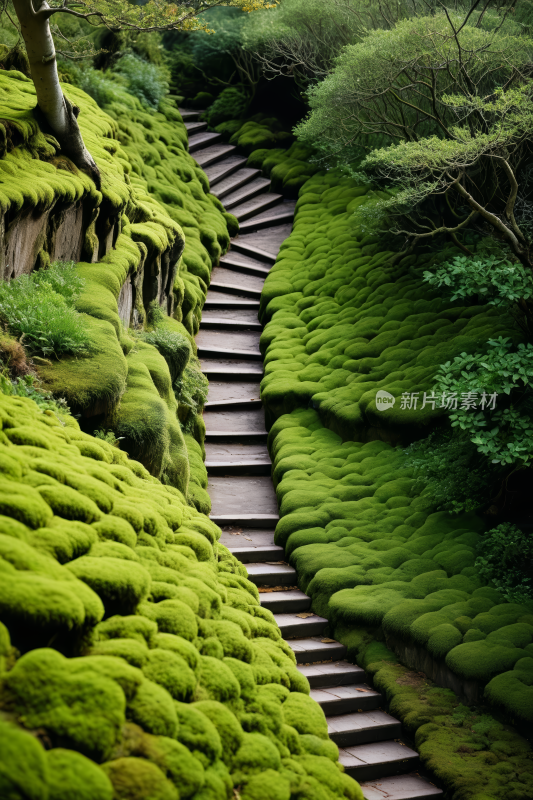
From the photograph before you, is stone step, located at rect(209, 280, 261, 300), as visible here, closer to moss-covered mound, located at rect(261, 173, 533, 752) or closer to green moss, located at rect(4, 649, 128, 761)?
moss-covered mound, located at rect(261, 173, 533, 752)

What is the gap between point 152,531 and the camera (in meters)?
3.36

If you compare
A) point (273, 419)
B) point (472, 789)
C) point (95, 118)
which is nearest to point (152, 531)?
point (472, 789)

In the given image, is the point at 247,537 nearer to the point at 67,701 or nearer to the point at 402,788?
the point at 402,788

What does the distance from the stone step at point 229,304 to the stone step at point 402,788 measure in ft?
27.1

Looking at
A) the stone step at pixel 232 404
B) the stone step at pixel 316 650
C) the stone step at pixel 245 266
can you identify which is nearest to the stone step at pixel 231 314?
the stone step at pixel 245 266

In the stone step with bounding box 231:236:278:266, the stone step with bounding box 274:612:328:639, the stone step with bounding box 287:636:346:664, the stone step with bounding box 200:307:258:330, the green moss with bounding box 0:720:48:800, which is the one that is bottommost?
the stone step with bounding box 287:636:346:664

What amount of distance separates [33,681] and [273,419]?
7502mm

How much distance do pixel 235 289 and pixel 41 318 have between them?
306 inches

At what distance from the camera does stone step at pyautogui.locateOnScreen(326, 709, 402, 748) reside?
5234 millimetres

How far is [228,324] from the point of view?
11.2 meters

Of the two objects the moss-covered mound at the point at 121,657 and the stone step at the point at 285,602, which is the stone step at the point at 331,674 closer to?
the stone step at the point at 285,602

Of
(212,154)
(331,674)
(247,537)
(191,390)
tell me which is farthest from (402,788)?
(212,154)

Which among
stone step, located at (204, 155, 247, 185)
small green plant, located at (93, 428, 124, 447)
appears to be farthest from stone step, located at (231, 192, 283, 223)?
small green plant, located at (93, 428, 124, 447)

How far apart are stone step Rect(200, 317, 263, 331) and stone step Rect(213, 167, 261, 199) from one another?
4344 mm
